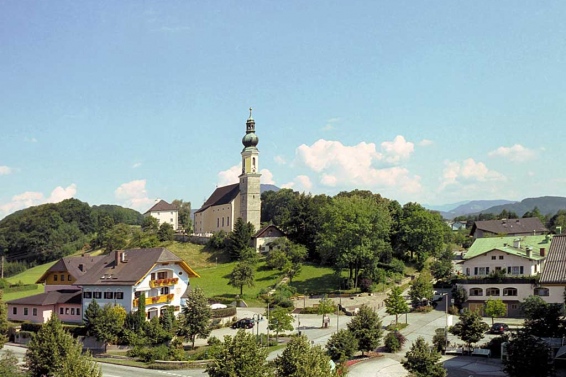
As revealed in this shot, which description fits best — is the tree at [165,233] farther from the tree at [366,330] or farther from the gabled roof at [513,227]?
the tree at [366,330]

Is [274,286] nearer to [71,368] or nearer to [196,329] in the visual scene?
[196,329]

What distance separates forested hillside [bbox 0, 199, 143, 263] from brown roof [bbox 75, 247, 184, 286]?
67933mm

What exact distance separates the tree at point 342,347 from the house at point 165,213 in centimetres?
10318

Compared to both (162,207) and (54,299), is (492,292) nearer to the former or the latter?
(54,299)

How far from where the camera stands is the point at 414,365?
3388cm

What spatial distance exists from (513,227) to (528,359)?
82994mm

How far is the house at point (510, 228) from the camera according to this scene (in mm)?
108375

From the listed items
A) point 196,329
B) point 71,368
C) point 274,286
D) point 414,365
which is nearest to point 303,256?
point 274,286

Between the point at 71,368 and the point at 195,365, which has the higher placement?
the point at 71,368

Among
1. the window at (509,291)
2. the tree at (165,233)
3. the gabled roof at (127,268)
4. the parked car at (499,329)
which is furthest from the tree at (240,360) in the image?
the tree at (165,233)

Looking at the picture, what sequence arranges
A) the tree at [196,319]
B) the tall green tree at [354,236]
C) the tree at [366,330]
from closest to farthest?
1. the tree at [366,330]
2. the tree at [196,319]
3. the tall green tree at [354,236]

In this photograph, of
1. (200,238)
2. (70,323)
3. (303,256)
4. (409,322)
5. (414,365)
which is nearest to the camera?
(414,365)

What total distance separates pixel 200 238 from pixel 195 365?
2736 inches

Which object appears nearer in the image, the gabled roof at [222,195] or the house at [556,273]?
the house at [556,273]
